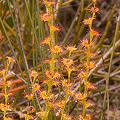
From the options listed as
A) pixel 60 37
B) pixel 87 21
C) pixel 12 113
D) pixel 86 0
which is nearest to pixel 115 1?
pixel 86 0

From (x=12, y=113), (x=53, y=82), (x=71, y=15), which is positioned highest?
(x=53, y=82)

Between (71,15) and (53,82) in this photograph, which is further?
(71,15)

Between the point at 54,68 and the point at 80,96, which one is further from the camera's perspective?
the point at 54,68

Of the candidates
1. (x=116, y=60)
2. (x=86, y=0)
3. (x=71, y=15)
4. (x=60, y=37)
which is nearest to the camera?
(x=116, y=60)

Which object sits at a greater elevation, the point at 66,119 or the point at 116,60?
the point at 66,119

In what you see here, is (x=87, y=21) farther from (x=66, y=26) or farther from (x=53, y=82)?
(x=66, y=26)

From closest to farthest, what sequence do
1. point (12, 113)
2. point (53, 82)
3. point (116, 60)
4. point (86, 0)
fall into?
point (53, 82), point (12, 113), point (116, 60), point (86, 0)

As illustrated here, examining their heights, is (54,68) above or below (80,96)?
below

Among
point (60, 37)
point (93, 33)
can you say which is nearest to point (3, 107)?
point (93, 33)

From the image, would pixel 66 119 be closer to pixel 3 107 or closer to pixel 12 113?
pixel 3 107
